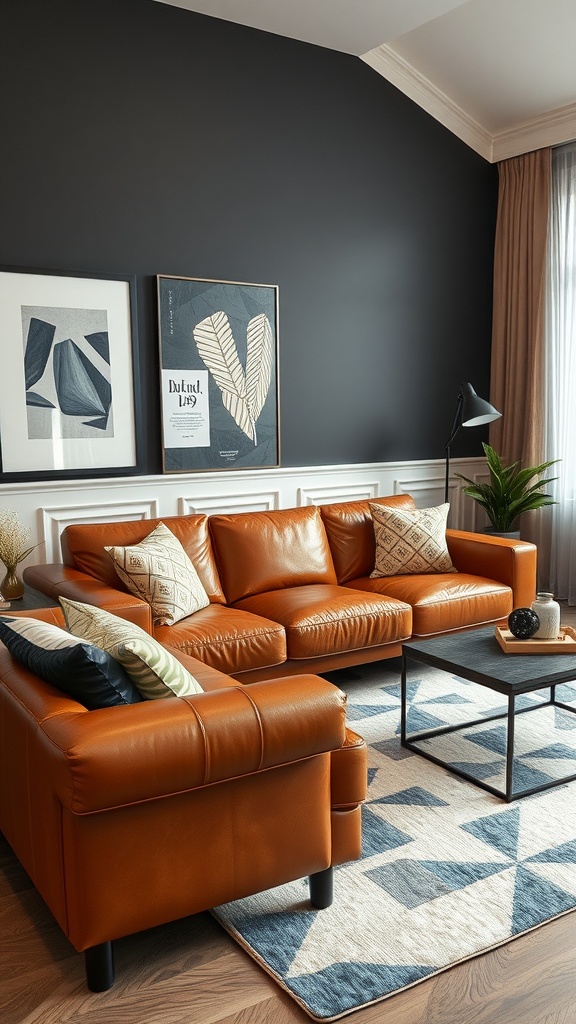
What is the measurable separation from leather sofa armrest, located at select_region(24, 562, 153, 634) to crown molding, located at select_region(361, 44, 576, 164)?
3.29 meters

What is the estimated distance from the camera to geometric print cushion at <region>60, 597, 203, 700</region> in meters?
1.94

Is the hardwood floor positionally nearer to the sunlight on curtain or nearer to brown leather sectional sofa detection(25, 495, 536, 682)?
brown leather sectional sofa detection(25, 495, 536, 682)

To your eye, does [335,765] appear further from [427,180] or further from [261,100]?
[427,180]

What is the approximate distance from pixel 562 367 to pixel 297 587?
2342mm

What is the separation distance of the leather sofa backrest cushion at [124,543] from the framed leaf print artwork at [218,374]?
1.48 ft

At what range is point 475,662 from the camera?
2902 millimetres

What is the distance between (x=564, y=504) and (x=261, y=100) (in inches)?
114

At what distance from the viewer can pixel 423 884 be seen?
224 centimetres

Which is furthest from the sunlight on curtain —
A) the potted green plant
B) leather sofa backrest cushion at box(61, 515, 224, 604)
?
leather sofa backrest cushion at box(61, 515, 224, 604)

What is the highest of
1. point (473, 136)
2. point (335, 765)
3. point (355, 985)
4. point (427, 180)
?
point (473, 136)

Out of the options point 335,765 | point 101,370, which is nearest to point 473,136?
point 101,370

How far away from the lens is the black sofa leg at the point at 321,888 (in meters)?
2.11

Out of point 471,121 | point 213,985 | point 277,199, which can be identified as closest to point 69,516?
point 277,199

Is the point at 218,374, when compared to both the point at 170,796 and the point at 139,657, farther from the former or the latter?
the point at 170,796
